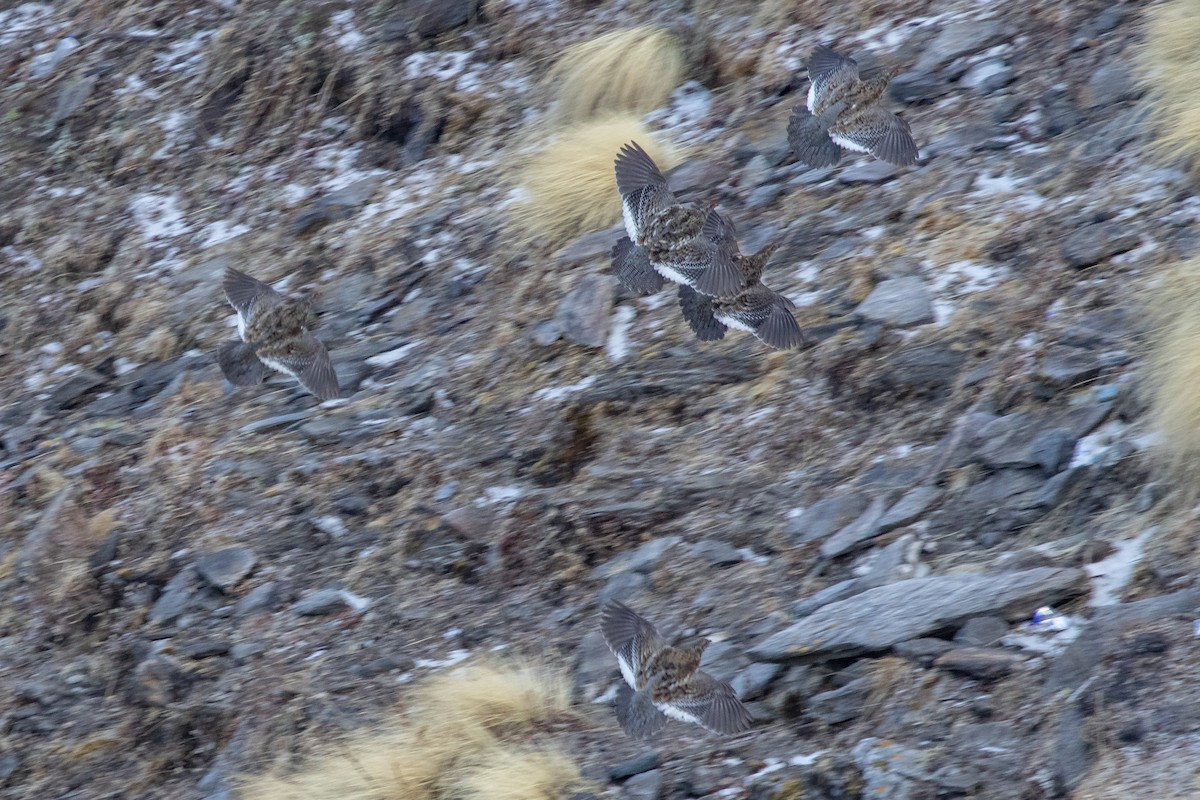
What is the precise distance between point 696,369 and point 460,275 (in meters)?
1.71

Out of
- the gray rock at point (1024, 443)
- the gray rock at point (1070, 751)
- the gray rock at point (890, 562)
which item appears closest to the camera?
the gray rock at point (1070, 751)

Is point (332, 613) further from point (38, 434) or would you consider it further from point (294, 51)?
point (294, 51)

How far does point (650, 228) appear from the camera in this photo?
5770mm

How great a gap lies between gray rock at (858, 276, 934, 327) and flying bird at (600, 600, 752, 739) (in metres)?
1.89

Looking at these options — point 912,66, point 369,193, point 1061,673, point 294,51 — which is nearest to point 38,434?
point 369,193

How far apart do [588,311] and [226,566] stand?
6.70ft

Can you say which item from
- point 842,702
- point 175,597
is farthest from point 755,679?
point 175,597

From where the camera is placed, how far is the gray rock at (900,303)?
5762mm

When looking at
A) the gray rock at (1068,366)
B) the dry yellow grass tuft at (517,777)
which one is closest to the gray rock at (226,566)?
the dry yellow grass tuft at (517,777)

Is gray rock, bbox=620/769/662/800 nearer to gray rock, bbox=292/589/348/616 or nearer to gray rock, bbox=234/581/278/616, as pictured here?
gray rock, bbox=292/589/348/616

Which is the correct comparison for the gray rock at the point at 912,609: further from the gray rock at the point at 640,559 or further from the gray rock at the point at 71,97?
the gray rock at the point at 71,97

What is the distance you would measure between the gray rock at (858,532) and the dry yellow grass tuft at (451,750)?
1.09 meters

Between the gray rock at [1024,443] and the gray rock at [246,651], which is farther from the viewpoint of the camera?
the gray rock at [246,651]

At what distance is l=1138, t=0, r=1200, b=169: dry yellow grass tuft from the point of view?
5875mm
